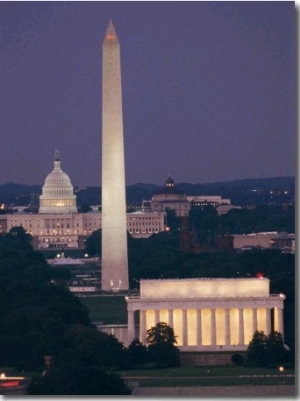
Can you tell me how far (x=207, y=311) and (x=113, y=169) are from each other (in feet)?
111

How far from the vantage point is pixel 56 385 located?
76.1 meters

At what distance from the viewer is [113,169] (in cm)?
13162

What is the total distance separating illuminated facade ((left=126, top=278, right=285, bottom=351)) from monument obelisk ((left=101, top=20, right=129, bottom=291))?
3107 centimetres

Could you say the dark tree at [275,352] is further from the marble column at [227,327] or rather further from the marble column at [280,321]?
the marble column at [227,327]

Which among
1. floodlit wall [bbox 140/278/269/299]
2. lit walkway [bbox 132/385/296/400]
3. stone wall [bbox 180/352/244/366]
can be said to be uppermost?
floodlit wall [bbox 140/278/269/299]

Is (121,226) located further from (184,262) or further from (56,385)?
(56,385)

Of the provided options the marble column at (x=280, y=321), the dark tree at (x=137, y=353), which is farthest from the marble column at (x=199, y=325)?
the dark tree at (x=137, y=353)

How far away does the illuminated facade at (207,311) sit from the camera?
97.9m

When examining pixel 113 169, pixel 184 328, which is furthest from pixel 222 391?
pixel 113 169

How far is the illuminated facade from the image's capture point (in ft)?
321

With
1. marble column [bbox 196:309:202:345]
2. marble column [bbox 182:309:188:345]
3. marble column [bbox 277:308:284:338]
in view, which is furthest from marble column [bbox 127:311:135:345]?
marble column [bbox 277:308:284:338]

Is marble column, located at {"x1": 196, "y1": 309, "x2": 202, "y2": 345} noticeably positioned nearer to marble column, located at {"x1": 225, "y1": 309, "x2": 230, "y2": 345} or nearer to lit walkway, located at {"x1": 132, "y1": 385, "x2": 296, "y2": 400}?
marble column, located at {"x1": 225, "y1": 309, "x2": 230, "y2": 345}

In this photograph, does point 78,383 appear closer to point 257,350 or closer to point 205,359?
point 257,350

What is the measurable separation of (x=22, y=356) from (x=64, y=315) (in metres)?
10.9
